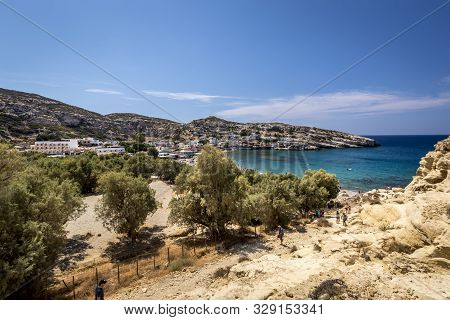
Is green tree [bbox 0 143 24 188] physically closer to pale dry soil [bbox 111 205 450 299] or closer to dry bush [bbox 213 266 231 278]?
pale dry soil [bbox 111 205 450 299]

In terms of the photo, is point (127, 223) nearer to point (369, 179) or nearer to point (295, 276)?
point (295, 276)

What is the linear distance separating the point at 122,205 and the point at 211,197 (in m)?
8.76

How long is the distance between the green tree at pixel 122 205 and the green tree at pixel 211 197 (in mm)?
3509

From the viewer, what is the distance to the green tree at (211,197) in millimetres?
25094

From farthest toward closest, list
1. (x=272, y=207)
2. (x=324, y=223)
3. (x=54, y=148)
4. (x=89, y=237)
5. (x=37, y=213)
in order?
1. (x=54, y=148)
2. (x=89, y=237)
3. (x=324, y=223)
4. (x=272, y=207)
5. (x=37, y=213)

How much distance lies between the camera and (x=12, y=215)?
15.7 metres

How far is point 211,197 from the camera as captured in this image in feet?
82.7

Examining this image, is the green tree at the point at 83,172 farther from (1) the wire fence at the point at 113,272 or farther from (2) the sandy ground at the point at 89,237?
(1) the wire fence at the point at 113,272

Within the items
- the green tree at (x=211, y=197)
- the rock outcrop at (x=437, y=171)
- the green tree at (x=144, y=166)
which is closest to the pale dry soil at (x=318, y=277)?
the green tree at (x=211, y=197)

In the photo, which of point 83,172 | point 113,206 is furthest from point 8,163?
point 83,172

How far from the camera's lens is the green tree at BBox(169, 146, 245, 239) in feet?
82.3

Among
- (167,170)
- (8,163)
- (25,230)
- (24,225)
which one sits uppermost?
(8,163)

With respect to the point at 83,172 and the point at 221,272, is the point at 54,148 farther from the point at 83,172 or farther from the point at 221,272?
the point at 221,272

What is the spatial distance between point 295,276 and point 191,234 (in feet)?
53.5
